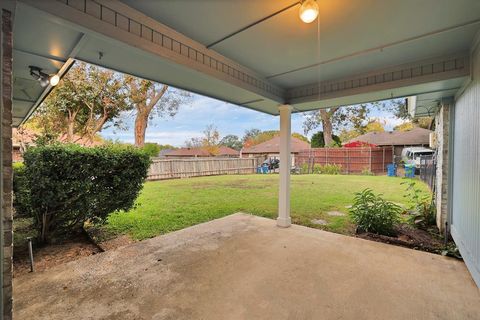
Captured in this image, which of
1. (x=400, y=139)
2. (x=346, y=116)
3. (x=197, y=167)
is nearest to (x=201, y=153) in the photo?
(x=197, y=167)

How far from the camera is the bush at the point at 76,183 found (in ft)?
9.81

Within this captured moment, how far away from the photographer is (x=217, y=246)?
3439mm

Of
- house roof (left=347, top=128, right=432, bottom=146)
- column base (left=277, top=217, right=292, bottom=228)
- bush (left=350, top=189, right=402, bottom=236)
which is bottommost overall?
column base (left=277, top=217, right=292, bottom=228)

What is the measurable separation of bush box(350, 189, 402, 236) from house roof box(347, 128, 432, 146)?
16338 millimetres

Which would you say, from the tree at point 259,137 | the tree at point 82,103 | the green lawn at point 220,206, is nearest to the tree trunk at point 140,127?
the tree at point 82,103

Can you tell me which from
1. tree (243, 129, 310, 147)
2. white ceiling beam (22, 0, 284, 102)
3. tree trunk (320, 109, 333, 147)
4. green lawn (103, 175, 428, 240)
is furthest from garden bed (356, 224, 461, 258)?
tree (243, 129, 310, 147)

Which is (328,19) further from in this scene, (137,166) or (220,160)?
(220,160)

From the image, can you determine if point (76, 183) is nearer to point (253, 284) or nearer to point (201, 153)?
point (253, 284)

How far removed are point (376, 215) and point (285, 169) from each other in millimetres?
1755

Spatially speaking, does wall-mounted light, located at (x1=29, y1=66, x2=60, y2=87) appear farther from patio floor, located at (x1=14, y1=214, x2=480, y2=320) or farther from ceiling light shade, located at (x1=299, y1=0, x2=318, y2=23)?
ceiling light shade, located at (x1=299, y1=0, x2=318, y2=23)

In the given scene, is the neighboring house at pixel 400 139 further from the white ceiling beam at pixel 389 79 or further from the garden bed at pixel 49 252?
the garden bed at pixel 49 252

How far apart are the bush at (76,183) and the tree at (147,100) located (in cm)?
599

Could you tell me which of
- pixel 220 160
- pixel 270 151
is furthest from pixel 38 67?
pixel 270 151

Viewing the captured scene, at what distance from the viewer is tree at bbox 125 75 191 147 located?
Result: 10.8m
